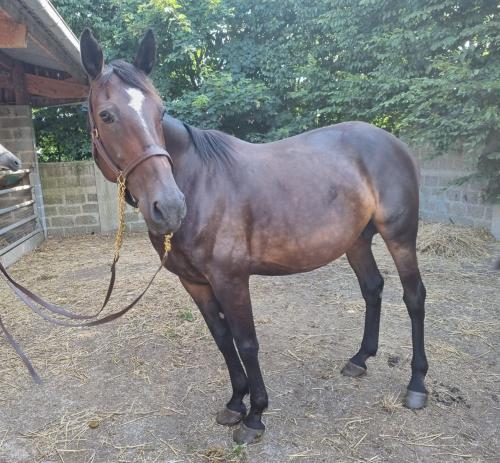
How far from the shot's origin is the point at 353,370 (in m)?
2.48

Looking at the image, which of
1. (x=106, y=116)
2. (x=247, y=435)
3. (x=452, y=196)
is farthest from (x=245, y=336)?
(x=452, y=196)

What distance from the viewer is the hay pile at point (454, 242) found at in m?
4.99

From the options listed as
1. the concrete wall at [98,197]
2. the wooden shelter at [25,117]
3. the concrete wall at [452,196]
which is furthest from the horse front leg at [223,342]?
the concrete wall at [98,197]

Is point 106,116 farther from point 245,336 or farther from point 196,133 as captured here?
point 245,336

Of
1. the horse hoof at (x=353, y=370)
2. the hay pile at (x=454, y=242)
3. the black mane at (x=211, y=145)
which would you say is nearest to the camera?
the black mane at (x=211, y=145)

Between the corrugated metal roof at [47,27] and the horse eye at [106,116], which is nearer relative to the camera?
the horse eye at [106,116]

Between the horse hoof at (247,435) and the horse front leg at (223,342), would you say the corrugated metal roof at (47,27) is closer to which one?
the horse front leg at (223,342)

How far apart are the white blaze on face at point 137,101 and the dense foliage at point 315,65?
469cm

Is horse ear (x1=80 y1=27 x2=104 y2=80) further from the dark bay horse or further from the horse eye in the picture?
the horse eye

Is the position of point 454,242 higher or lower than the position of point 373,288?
lower

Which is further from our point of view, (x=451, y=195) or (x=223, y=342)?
(x=451, y=195)

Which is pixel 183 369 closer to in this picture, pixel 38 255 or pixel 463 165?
pixel 38 255

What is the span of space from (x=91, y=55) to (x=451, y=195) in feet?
19.7

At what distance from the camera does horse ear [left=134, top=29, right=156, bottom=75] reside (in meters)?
1.67
